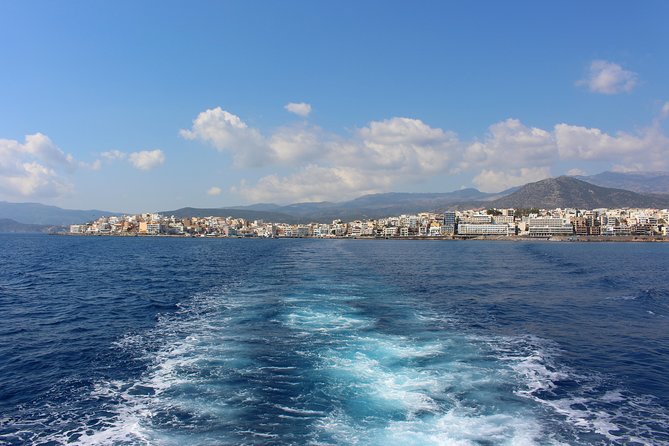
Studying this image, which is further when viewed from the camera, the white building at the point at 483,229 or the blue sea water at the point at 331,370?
the white building at the point at 483,229

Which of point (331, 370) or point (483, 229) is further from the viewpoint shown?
point (483, 229)

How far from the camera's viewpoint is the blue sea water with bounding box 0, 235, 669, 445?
1011 cm

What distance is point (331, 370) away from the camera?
45.9 ft

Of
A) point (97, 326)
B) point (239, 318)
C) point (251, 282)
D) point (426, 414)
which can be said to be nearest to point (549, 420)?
point (426, 414)

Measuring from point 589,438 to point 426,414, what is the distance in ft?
12.3

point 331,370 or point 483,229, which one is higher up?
point 483,229

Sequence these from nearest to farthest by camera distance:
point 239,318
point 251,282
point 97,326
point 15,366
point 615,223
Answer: point 15,366, point 97,326, point 239,318, point 251,282, point 615,223


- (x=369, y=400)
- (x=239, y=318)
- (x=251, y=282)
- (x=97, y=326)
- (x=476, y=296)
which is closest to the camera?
(x=369, y=400)

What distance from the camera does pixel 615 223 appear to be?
184875 millimetres

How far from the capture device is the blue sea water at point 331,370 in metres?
10.1

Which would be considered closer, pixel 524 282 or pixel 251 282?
pixel 251 282

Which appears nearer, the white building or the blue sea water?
the blue sea water

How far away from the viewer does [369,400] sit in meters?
11.7

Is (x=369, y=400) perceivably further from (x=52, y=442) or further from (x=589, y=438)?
(x=52, y=442)
